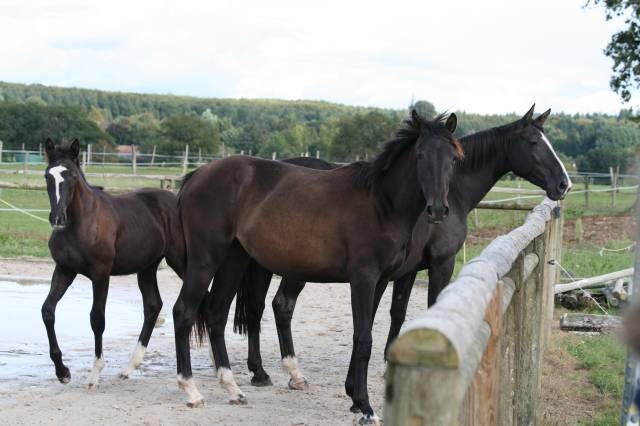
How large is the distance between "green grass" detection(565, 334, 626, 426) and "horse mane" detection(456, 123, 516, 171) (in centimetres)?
187

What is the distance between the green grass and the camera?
6.28 meters

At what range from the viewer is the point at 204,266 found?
6805 millimetres

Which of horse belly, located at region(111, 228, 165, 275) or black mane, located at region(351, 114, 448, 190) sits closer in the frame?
black mane, located at region(351, 114, 448, 190)

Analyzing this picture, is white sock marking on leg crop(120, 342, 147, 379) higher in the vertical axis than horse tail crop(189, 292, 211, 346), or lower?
lower

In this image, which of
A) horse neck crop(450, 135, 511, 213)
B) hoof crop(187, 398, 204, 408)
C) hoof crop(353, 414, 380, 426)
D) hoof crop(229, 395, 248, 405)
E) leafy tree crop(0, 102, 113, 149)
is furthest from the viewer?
leafy tree crop(0, 102, 113, 149)

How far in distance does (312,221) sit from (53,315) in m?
2.52

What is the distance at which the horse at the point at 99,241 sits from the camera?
23.6 feet

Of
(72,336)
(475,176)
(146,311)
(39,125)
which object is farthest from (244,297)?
(39,125)

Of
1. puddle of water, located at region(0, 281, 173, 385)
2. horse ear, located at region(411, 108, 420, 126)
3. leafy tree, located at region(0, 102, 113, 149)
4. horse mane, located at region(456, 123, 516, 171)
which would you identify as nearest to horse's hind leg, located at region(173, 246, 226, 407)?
puddle of water, located at region(0, 281, 173, 385)

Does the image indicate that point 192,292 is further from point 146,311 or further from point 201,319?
point 146,311

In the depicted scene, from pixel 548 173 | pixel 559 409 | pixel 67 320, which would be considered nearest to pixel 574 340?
pixel 548 173

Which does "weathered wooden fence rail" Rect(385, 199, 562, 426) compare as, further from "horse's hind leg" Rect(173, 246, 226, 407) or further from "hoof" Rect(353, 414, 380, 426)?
"horse's hind leg" Rect(173, 246, 226, 407)

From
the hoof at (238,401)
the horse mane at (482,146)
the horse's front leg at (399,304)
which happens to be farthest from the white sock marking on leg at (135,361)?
the horse mane at (482,146)

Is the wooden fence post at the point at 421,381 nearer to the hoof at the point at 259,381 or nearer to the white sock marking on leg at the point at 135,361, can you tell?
the hoof at the point at 259,381
